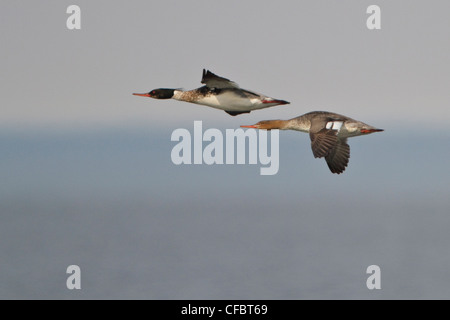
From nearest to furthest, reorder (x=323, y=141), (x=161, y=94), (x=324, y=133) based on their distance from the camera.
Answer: (x=323, y=141)
(x=324, y=133)
(x=161, y=94)

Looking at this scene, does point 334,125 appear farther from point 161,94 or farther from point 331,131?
point 161,94

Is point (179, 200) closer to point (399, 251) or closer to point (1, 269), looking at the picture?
point (399, 251)

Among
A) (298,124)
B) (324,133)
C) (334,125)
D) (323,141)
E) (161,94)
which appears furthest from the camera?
(161,94)

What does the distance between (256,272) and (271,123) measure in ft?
99.1

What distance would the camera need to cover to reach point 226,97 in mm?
11148

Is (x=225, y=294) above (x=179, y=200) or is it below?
below

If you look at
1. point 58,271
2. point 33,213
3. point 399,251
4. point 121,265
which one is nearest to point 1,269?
point 58,271

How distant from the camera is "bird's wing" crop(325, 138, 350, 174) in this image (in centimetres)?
1109

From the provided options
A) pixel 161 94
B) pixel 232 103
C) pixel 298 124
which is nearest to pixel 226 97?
pixel 232 103

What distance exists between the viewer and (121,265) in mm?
44094

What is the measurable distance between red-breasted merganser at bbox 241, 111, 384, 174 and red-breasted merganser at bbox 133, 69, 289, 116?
58cm

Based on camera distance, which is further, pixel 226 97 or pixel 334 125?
pixel 226 97

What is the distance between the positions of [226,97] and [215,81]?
11.9 inches

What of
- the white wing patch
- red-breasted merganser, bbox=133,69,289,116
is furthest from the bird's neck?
red-breasted merganser, bbox=133,69,289,116
